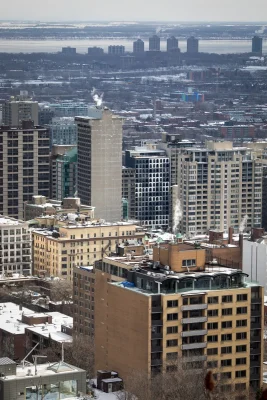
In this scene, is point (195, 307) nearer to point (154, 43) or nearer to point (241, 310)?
point (241, 310)

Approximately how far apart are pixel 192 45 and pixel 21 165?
73.3 meters

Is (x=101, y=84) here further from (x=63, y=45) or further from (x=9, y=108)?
(x=9, y=108)

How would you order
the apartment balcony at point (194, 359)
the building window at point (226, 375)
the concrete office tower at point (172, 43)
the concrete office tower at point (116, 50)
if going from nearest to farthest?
the apartment balcony at point (194, 359) < the building window at point (226, 375) < the concrete office tower at point (116, 50) < the concrete office tower at point (172, 43)

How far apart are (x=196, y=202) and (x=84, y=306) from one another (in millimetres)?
20219

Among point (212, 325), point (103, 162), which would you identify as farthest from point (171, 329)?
point (103, 162)

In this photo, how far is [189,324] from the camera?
76.1 ft

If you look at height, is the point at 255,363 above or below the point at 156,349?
below

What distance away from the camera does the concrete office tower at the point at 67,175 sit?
5056 centimetres

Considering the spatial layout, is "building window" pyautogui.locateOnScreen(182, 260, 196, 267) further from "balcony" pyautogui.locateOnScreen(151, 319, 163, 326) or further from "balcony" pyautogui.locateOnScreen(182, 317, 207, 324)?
"balcony" pyautogui.locateOnScreen(151, 319, 163, 326)

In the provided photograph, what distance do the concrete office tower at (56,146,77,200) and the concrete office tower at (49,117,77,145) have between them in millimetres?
13815

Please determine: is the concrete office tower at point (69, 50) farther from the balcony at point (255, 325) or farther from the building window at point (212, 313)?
the building window at point (212, 313)

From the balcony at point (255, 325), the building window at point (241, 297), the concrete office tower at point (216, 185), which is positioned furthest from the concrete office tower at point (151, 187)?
the building window at point (241, 297)

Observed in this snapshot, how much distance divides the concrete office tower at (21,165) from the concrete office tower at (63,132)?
17.2 metres

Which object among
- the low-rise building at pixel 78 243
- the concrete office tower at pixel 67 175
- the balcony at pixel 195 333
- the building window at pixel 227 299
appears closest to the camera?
the balcony at pixel 195 333
